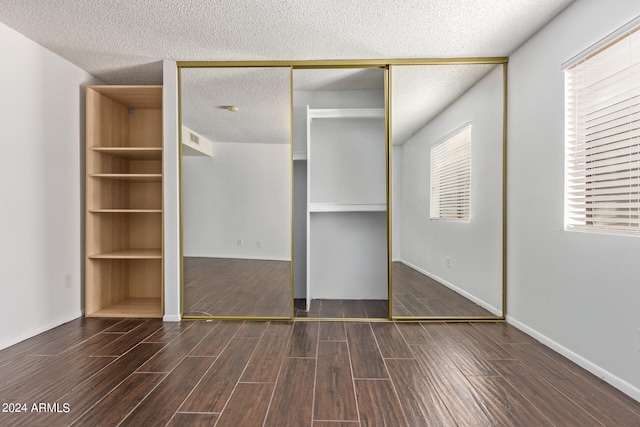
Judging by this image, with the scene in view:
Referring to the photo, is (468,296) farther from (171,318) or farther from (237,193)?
(171,318)

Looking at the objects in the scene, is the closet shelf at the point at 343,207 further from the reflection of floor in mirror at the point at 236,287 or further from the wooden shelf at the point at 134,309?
the wooden shelf at the point at 134,309

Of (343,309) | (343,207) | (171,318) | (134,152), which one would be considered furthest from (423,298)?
(134,152)

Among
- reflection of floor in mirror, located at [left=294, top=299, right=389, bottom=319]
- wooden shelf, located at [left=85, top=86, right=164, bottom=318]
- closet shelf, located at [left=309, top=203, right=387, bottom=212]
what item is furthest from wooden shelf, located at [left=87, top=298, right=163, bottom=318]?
closet shelf, located at [left=309, top=203, right=387, bottom=212]

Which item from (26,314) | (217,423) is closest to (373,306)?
(217,423)

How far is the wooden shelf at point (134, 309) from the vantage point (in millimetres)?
3002

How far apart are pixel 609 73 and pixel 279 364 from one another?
→ 2574 millimetres

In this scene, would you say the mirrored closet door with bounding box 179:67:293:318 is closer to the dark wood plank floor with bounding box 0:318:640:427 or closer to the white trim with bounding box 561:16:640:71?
the dark wood plank floor with bounding box 0:318:640:427

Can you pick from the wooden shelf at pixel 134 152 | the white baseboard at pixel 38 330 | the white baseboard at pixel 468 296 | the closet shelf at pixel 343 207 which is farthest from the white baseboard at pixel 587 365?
the white baseboard at pixel 38 330

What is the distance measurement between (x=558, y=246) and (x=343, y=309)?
1757mm

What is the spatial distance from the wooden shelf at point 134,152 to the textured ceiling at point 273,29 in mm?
759

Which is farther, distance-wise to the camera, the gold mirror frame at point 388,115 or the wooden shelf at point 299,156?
the wooden shelf at point 299,156

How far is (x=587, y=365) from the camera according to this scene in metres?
1.94

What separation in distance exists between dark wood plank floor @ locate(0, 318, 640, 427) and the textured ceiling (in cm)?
176

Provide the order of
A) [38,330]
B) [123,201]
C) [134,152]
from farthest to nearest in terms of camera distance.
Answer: [123,201] < [134,152] < [38,330]
